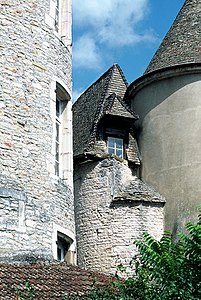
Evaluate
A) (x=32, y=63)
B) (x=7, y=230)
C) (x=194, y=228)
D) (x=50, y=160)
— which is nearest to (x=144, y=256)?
(x=194, y=228)

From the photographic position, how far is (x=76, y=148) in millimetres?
20156

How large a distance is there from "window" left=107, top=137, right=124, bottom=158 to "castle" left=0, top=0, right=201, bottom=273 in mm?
31

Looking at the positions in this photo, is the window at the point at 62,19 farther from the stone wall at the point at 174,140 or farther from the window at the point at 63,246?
the stone wall at the point at 174,140

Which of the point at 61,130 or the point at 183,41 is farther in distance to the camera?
the point at 183,41

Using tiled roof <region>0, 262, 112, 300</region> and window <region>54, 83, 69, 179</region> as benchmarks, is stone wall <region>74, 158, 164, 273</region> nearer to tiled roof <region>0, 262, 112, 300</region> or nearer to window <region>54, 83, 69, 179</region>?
window <region>54, 83, 69, 179</region>

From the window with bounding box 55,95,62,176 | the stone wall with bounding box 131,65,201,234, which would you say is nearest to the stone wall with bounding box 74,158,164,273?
the stone wall with bounding box 131,65,201,234

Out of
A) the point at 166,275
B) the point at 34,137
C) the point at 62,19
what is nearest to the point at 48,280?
the point at 166,275

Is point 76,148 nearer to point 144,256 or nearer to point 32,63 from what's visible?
point 32,63

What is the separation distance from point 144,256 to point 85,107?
1260 centimetres

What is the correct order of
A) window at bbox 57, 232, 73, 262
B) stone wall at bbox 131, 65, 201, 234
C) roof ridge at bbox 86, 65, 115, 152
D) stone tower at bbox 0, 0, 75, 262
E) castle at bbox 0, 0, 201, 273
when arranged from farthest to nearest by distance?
roof ridge at bbox 86, 65, 115, 152 < stone wall at bbox 131, 65, 201, 234 < window at bbox 57, 232, 73, 262 < castle at bbox 0, 0, 201, 273 < stone tower at bbox 0, 0, 75, 262

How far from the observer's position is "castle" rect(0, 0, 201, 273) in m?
12.5

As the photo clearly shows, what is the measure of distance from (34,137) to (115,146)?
7.47 metres

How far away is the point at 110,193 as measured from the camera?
19031 millimetres

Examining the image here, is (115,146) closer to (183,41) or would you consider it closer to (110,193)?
(110,193)
